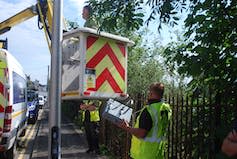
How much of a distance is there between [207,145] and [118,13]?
1831mm

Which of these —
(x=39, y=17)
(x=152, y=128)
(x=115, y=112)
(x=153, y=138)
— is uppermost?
(x=39, y=17)

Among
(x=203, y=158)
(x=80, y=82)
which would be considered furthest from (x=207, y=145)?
(x=80, y=82)

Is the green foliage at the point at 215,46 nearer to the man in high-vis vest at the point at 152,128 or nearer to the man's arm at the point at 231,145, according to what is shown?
the man in high-vis vest at the point at 152,128

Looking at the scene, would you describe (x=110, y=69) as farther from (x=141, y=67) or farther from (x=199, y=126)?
(x=141, y=67)

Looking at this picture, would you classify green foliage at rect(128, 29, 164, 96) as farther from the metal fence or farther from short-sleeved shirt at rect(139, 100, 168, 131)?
short-sleeved shirt at rect(139, 100, 168, 131)

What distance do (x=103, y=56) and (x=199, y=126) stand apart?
7.33 feet

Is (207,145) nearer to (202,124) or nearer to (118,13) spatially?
(202,124)

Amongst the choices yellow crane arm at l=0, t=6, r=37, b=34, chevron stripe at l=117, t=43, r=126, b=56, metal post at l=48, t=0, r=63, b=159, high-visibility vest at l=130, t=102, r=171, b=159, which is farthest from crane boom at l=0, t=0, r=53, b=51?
metal post at l=48, t=0, r=63, b=159

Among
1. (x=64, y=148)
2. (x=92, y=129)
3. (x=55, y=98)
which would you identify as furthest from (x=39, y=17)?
(x=55, y=98)

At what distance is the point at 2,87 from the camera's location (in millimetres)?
9312

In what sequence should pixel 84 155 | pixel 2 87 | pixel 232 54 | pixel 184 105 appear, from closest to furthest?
pixel 232 54 → pixel 184 105 → pixel 2 87 → pixel 84 155

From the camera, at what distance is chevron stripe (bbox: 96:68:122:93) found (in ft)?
11.6

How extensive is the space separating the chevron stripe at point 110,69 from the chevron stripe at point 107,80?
3 cm

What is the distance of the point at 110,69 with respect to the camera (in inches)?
146
